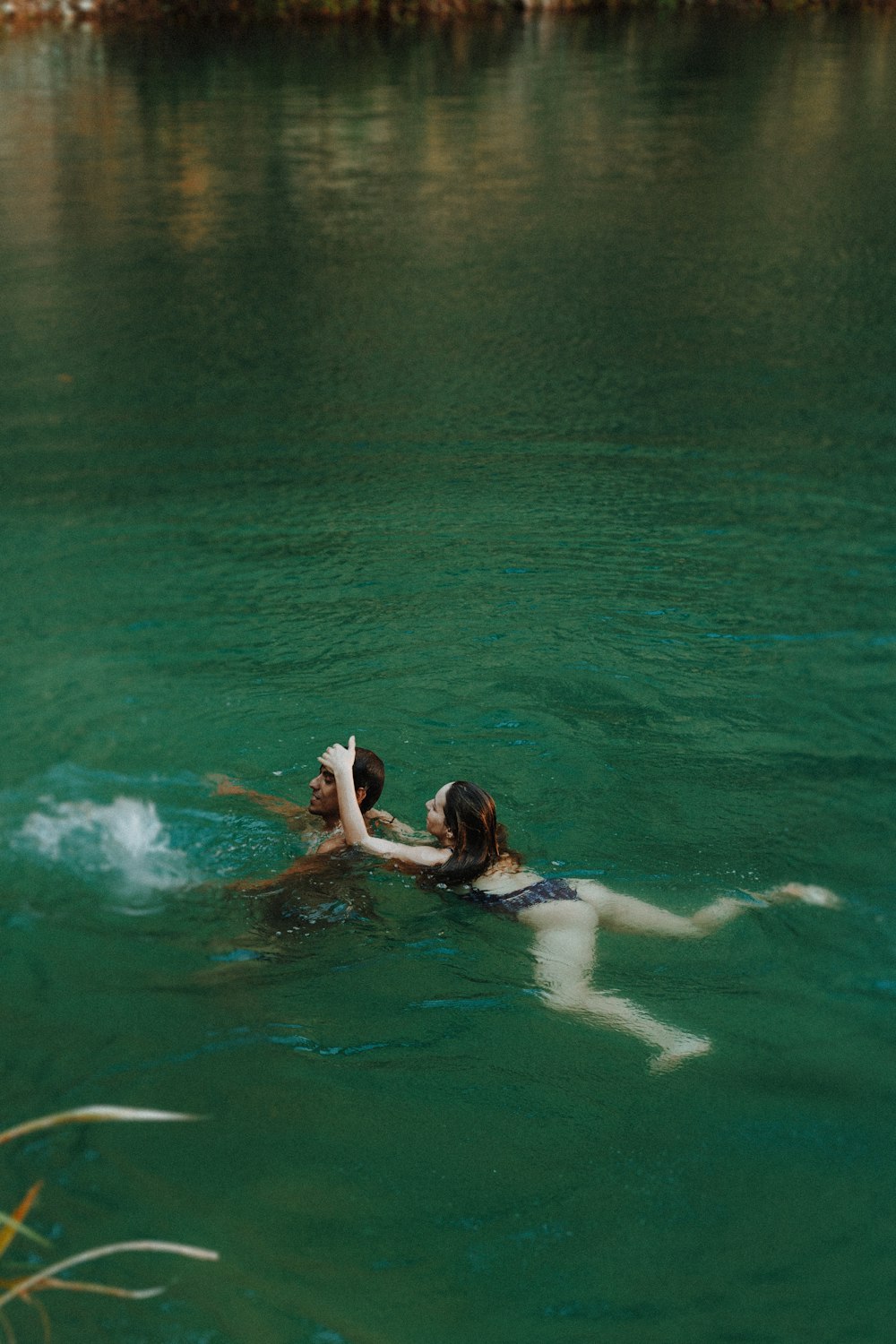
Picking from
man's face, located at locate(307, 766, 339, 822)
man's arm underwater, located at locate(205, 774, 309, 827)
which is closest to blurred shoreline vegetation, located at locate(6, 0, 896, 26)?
man's arm underwater, located at locate(205, 774, 309, 827)

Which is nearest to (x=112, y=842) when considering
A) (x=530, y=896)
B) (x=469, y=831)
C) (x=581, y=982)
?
(x=469, y=831)

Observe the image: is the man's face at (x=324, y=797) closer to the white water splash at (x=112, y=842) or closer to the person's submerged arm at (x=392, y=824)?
the person's submerged arm at (x=392, y=824)

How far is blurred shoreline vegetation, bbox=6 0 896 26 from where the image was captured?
44.5m

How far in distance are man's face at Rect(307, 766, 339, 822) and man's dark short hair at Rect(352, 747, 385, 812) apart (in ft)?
0.40

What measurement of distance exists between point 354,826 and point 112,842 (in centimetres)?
149

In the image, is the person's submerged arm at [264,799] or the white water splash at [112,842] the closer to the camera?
the white water splash at [112,842]

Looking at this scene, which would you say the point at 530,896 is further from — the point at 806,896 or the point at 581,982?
the point at 806,896

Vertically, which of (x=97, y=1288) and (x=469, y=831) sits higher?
(x=97, y=1288)

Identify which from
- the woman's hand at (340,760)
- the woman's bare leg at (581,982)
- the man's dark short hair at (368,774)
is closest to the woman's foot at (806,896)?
the woman's bare leg at (581,982)

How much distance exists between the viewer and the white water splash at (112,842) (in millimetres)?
6625

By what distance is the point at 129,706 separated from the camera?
794cm

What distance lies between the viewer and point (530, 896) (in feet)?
19.7

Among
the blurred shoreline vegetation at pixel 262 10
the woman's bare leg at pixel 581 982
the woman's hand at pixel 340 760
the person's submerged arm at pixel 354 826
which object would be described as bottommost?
the woman's bare leg at pixel 581 982

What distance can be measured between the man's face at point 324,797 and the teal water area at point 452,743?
41cm
